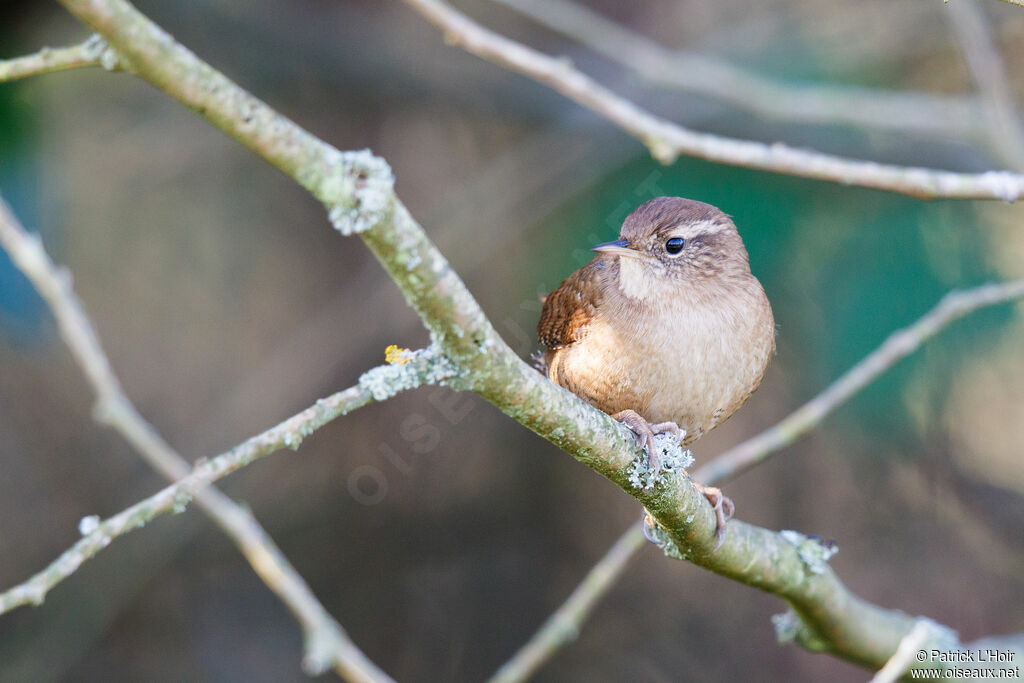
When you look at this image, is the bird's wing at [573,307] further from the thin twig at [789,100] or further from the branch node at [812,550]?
the thin twig at [789,100]

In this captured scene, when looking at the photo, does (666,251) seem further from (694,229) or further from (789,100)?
(789,100)

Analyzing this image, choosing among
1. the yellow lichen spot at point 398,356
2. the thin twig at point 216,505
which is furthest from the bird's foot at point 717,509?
the thin twig at point 216,505

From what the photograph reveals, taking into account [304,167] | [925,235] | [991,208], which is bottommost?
[304,167]

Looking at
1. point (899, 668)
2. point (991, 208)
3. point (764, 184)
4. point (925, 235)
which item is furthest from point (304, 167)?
point (991, 208)

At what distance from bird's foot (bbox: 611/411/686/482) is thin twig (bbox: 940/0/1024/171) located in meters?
2.24

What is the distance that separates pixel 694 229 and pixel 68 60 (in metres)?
1.88

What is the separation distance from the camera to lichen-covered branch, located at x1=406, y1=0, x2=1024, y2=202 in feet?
6.39

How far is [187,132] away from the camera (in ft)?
17.8

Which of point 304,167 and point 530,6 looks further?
point 530,6

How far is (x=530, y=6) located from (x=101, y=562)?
3.63m

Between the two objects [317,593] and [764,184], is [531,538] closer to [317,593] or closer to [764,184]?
[317,593]

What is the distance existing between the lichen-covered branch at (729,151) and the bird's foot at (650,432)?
24.1 inches

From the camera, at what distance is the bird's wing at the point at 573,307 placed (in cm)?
276

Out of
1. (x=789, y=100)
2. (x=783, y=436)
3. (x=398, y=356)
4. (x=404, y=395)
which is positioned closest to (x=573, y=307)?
(x=783, y=436)
